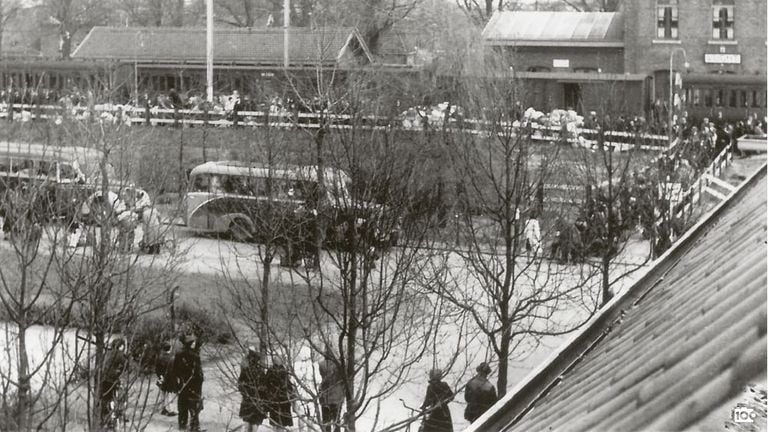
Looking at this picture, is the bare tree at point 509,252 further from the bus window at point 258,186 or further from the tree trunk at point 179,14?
the tree trunk at point 179,14

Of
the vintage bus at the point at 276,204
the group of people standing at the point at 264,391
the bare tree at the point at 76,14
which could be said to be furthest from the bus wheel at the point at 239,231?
the bare tree at the point at 76,14

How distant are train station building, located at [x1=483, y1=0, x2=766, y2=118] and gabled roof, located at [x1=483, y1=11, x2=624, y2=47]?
0.16ft

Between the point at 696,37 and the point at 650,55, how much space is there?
2.21 meters

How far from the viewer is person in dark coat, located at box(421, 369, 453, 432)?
46.4ft

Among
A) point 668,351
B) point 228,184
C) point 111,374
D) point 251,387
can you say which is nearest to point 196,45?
point 228,184

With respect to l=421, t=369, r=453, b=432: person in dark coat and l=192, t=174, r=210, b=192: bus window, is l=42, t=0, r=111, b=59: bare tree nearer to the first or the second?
l=192, t=174, r=210, b=192: bus window

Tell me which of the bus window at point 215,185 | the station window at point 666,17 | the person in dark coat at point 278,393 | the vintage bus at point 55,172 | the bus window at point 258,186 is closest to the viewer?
the person in dark coat at point 278,393

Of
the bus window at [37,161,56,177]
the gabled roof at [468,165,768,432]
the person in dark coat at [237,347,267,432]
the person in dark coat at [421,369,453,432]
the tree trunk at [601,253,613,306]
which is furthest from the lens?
the bus window at [37,161,56,177]

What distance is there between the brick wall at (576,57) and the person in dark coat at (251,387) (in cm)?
3846

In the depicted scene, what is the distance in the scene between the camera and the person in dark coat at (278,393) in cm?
1444

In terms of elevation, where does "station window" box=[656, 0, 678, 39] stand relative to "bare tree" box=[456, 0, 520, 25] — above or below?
below

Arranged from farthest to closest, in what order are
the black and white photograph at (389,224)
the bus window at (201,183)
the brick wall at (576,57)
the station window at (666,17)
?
the brick wall at (576,57)
the station window at (666,17)
the bus window at (201,183)
the black and white photograph at (389,224)
